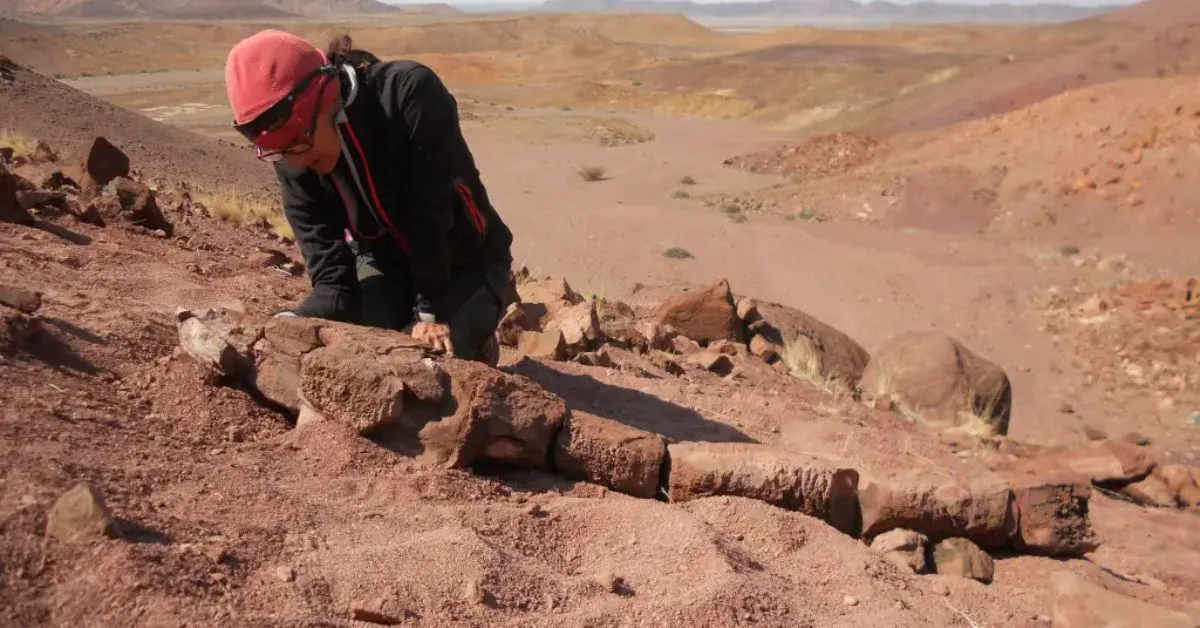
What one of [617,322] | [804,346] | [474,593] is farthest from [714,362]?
[474,593]

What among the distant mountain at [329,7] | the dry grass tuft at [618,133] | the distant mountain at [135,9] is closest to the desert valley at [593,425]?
the dry grass tuft at [618,133]

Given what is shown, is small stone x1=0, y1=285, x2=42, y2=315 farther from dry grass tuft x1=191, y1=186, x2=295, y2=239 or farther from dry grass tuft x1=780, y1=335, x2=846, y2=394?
dry grass tuft x1=780, y1=335, x2=846, y2=394

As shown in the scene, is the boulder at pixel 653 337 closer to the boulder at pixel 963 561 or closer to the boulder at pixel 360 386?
the boulder at pixel 963 561

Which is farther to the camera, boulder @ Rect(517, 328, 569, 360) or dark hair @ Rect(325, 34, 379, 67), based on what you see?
boulder @ Rect(517, 328, 569, 360)

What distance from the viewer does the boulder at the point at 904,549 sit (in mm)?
3158

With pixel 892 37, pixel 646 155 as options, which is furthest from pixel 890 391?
pixel 892 37

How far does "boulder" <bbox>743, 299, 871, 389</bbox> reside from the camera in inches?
283

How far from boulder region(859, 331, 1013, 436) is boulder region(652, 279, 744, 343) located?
1170mm

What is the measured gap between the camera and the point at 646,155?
78.8ft

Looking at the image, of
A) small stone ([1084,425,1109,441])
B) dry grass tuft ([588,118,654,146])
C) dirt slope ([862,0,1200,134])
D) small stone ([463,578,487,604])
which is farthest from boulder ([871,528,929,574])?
dry grass tuft ([588,118,654,146])

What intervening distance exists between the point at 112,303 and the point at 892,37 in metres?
67.4

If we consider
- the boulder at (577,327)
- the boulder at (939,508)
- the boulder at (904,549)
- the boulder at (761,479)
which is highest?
the boulder at (761,479)

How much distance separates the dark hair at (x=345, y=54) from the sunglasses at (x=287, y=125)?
0.22m

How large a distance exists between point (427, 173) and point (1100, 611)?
253 cm
